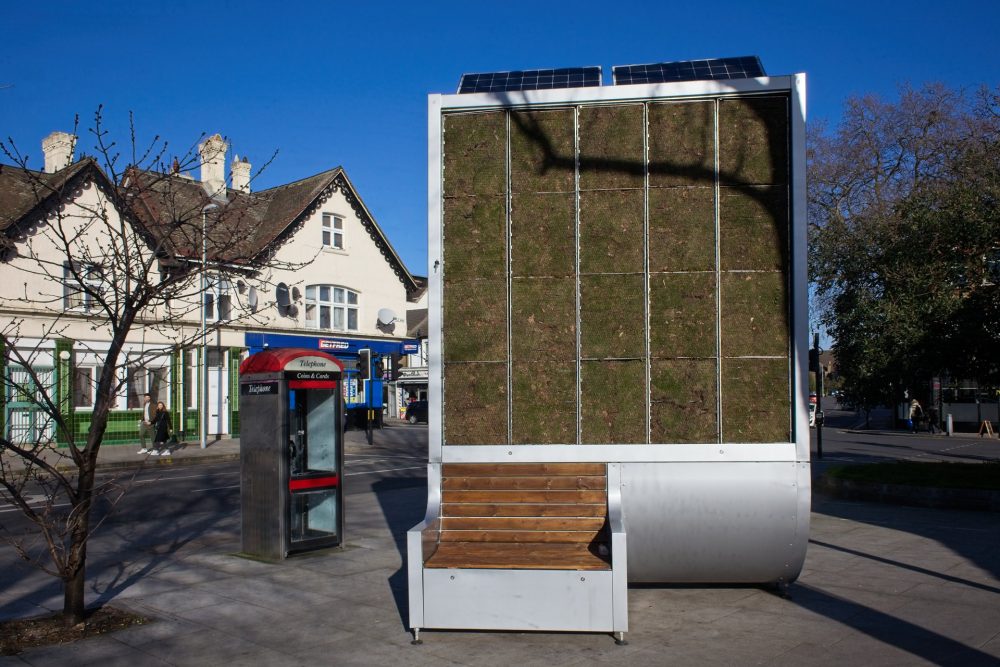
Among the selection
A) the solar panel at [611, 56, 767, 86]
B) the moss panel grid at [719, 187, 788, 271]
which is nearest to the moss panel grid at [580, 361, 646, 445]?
the moss panel grid at [719, 187, 788, 271]

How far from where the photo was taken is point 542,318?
324 inches

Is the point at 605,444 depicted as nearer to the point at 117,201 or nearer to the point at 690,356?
the point at 690,356

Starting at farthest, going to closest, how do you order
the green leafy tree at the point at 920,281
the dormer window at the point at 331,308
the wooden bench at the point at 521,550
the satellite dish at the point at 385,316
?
the satellite dish at the point at 385,316 < the dormer window at the point at 331,308 < the green leafy tree at the point at 920,281 < the wooden bench at the point at 521,550

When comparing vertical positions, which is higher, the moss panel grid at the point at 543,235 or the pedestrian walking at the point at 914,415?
the moss panel grid at the point at 543,235

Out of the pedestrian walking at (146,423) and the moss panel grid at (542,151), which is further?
the pedestrian walking at (146,423)

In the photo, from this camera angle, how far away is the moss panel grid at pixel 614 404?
8008 mm

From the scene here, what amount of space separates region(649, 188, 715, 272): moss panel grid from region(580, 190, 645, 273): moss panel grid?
5.5 inches

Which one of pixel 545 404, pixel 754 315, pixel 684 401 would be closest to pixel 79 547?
pixel 545 404

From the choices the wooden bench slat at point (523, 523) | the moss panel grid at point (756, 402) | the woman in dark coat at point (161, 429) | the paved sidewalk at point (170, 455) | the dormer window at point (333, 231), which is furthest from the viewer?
the dormer window at point (333, 231)

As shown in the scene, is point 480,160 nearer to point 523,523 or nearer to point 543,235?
point 543,235

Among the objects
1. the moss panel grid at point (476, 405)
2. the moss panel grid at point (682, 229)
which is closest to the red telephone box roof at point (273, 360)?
the moss panel grid at point (476, 405)

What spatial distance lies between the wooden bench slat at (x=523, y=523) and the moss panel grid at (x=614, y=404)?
742 millimetres

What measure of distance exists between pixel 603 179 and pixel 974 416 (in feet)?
136

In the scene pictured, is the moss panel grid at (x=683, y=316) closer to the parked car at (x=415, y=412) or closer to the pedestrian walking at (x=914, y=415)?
the parked car at (x=415, y=412)
